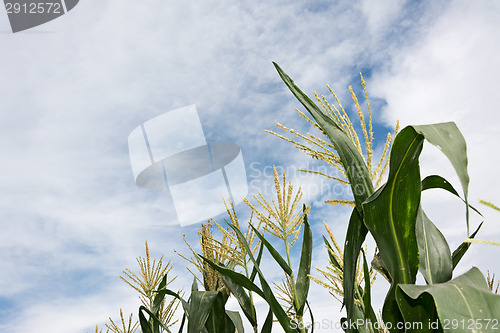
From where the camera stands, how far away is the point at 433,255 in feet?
4.82

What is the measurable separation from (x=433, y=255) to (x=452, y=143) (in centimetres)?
48

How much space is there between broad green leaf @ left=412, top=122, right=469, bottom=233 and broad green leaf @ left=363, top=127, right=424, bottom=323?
0.08 meters

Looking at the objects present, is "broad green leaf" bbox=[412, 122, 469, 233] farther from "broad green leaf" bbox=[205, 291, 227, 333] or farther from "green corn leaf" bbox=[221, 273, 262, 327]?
"broad green leaf" bbox=[205, 291, 227, 333]

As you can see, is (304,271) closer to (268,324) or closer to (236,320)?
(268,324)

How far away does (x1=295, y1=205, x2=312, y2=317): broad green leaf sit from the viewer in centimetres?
206

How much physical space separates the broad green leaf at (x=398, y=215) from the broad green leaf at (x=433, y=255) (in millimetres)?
69

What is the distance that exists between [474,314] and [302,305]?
1107 millimetres

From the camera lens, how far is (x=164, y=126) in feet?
20.1

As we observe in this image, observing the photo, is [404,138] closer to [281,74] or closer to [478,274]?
[478,274]

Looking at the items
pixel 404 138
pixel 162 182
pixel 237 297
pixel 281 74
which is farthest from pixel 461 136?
pixel 162 182

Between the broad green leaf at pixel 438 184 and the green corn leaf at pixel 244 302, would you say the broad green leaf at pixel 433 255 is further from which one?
the green corn leaf at pixel 244 302

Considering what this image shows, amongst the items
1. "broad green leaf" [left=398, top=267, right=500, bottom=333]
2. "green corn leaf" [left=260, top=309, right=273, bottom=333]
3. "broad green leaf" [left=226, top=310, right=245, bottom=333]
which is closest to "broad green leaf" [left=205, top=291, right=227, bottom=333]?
"broad green leaf" [left=226, top=310, right=245, bottom=333]

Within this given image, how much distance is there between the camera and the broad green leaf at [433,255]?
55.9 inches

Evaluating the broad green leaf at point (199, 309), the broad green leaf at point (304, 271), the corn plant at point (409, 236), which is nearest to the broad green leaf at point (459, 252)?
the corn plant at point (409, 236)
